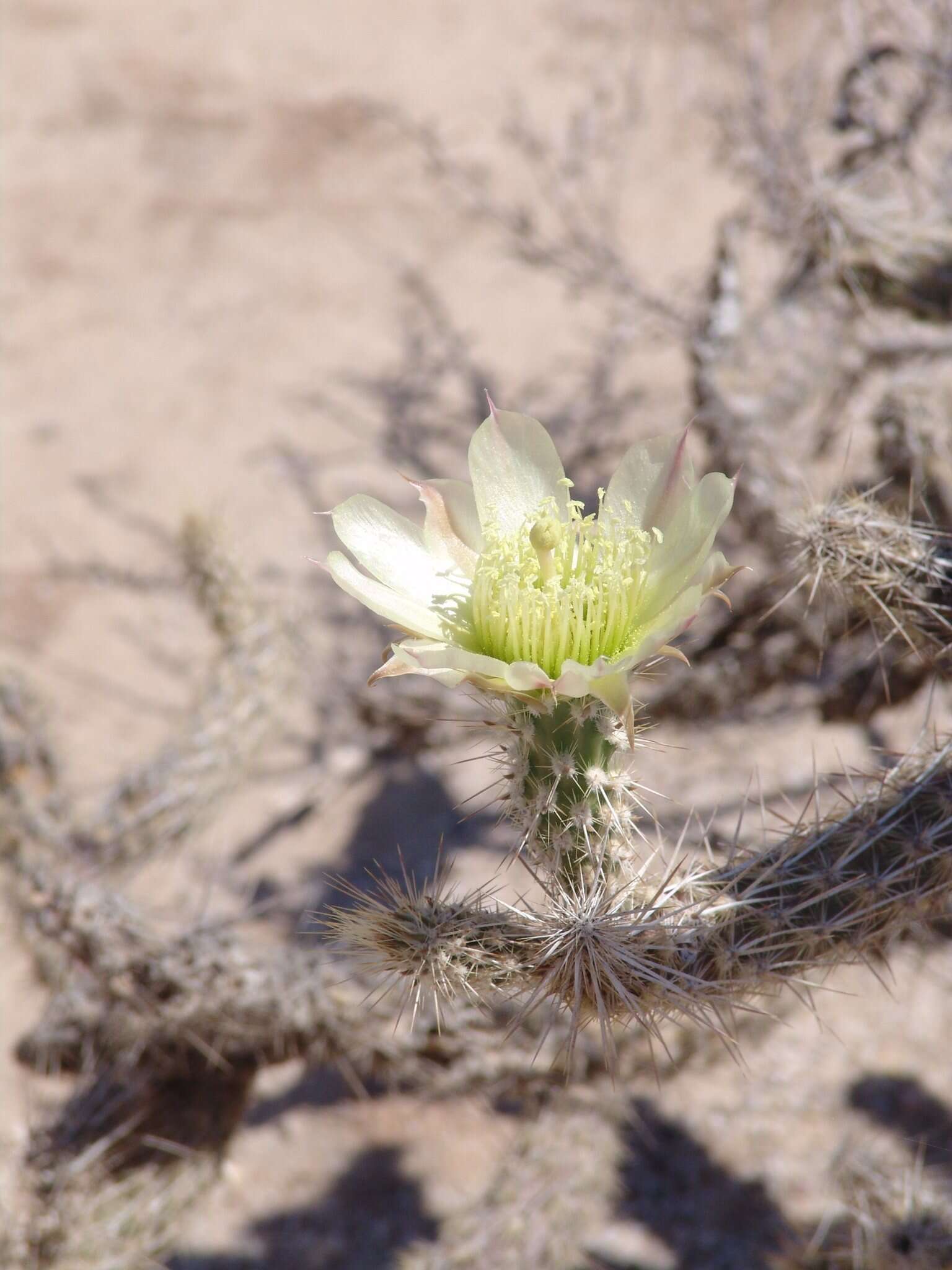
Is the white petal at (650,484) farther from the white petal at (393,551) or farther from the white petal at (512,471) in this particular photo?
the white petal at (393,551)

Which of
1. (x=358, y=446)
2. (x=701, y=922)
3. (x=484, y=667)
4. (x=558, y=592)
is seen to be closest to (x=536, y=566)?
(x=558, y=592)

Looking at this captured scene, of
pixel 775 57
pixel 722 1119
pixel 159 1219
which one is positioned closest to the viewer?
pixel 159 1219

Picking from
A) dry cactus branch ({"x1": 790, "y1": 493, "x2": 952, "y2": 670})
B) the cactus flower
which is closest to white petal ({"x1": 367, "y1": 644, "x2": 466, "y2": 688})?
the cactus flower

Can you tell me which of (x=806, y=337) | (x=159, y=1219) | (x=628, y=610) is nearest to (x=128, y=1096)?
(x=159, y=1219)

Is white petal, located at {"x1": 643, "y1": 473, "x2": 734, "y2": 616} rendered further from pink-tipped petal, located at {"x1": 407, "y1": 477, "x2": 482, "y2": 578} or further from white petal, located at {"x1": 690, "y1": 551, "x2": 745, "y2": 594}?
pink-tipped petal, located at {"x1": 407, "y1": 477, "x2": 482, "y2": 578}

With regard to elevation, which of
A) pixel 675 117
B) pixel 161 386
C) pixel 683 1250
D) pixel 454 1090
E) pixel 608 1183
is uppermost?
pixel 675 117

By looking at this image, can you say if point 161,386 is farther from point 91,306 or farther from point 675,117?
point 675,117

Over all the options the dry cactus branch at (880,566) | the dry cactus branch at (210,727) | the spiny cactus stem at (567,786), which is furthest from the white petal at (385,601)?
the dry cactus branch at (210,727)
